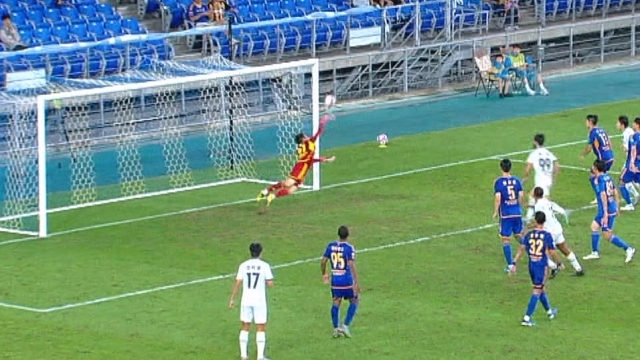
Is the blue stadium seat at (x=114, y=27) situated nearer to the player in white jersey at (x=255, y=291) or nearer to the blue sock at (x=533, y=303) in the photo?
the blue sock at (x=533, y=303)

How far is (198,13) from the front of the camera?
40.8m

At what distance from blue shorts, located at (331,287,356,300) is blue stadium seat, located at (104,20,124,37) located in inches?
741

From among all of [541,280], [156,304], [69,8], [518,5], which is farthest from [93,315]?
[518,5]

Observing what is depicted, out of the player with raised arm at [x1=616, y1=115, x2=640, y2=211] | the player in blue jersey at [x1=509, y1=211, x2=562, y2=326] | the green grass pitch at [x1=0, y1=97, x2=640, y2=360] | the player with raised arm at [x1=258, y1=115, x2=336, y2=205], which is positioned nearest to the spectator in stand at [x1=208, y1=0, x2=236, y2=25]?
the green grass pitch at [x1=0, y1=97, x2=640, y2=360]

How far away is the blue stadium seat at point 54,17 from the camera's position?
38.2 m

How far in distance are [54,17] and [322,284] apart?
15.8m

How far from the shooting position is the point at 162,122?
36.8 metres

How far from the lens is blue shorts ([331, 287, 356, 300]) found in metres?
21.6

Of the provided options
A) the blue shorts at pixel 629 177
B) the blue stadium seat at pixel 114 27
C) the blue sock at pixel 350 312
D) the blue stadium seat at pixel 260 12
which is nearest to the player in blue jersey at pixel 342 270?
the blue sock at pixel 350 312

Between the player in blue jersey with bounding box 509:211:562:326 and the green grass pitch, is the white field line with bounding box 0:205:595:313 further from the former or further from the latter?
the player in blue jersey with bounding box 509:211:562:326

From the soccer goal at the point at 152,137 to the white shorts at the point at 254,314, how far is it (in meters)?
9.50

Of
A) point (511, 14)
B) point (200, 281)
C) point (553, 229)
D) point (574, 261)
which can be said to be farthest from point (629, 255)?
point (511, 14)

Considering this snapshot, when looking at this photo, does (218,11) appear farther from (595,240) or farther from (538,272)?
(538,272)

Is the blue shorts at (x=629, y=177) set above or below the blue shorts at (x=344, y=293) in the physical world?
above
